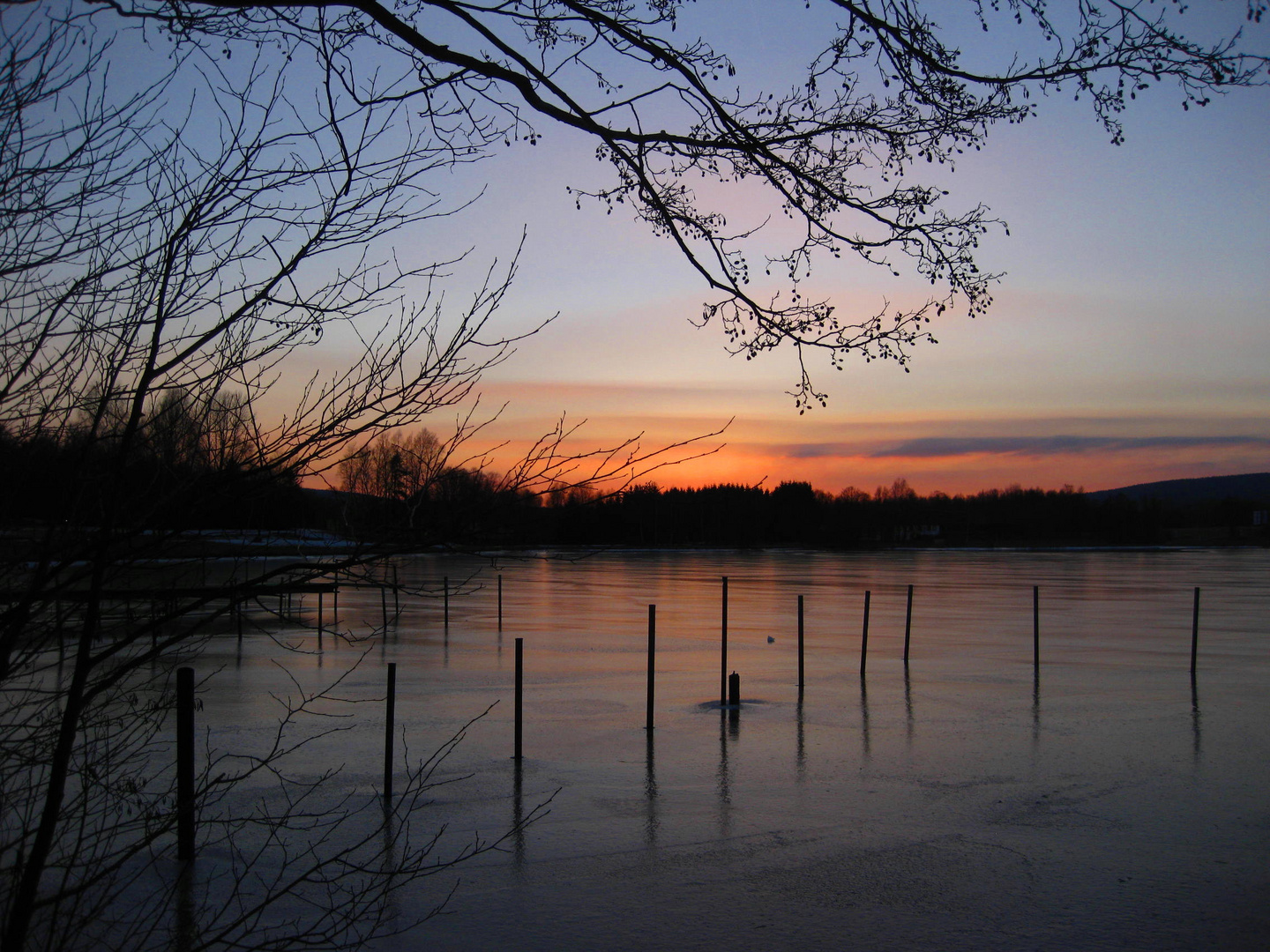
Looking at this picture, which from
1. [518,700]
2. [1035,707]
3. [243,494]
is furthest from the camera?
[1035,707]

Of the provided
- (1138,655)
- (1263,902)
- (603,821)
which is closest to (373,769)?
(603,821)

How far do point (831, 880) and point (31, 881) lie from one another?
4.81 meters

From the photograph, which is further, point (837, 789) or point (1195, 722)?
point (1195, 722)

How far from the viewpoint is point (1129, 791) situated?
8945 mm

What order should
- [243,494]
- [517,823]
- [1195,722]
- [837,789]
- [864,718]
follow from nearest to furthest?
[243,494], [517,823], [837,789], [1195,722], [864,718]

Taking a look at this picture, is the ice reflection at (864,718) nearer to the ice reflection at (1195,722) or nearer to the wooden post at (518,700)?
the ice reflection at (1195,722)

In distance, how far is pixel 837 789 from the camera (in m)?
8.98

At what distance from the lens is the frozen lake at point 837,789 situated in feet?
20.0

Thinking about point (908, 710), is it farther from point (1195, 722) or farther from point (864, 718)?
point (1195, 722)

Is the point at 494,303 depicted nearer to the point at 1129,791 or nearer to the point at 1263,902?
the point at 1263,902

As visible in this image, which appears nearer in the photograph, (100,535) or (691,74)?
(100,535)

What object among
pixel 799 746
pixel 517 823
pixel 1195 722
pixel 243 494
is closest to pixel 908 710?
pixel 799 746

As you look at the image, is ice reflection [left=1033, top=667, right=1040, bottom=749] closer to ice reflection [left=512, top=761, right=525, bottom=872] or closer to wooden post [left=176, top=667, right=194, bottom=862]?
ice reflection [left=512, top=761, right=525, bottom=872]

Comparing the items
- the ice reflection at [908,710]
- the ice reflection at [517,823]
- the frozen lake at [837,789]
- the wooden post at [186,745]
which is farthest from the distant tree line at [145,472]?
the ice reflection at [908,710]
